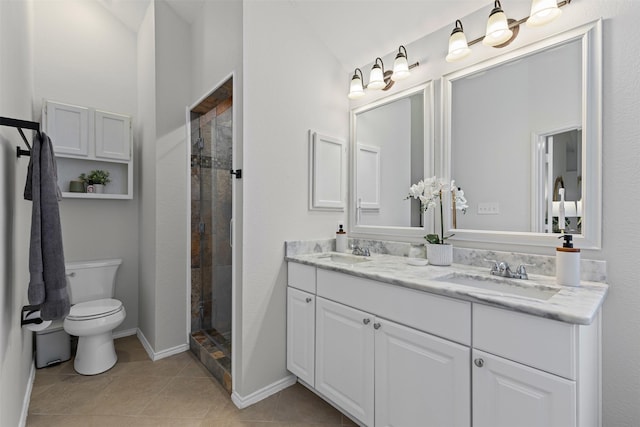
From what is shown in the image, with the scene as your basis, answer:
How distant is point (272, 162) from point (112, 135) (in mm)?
1706

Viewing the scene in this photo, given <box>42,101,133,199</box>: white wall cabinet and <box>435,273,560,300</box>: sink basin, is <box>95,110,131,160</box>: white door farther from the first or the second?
<box>435,273,560,300</box>: sink basin

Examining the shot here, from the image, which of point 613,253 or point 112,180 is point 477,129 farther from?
point 112,180

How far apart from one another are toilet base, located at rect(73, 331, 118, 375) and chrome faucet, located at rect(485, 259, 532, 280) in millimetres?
2689

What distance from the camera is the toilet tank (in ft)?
7.98

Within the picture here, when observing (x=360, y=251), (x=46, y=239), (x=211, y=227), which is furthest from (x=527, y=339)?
(x=211, y=227)

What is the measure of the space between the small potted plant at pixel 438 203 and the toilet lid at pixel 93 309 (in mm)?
2350

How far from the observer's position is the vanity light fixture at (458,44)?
164 centimetres

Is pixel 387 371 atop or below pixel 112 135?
Answer: below

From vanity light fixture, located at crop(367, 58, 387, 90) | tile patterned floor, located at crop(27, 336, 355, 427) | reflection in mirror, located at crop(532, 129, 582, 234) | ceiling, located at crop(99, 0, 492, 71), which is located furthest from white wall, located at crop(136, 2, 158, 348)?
reflection in mirror, located at crop(532, 129, 582, 234)

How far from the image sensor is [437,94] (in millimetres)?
1868

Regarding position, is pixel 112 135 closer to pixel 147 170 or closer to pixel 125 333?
pixel 147 170

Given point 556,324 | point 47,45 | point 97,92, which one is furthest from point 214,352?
point 47,45

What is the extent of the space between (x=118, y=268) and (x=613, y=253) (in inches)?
137

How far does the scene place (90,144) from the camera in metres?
2.54
